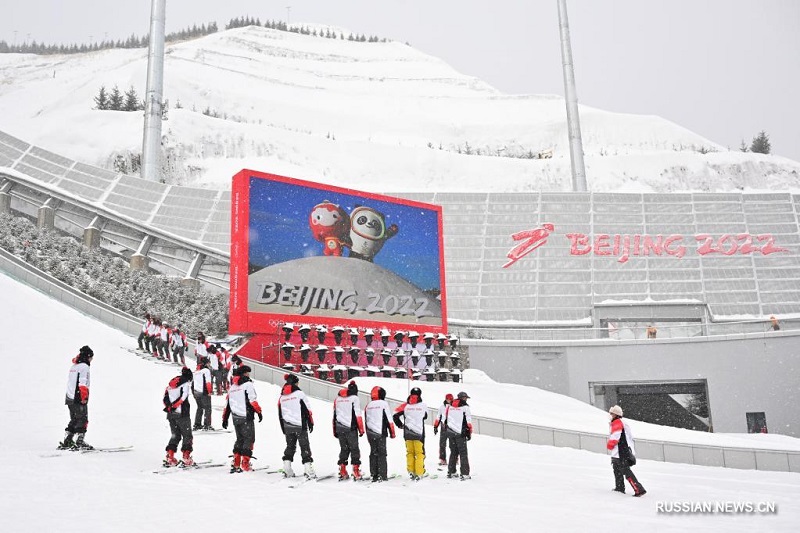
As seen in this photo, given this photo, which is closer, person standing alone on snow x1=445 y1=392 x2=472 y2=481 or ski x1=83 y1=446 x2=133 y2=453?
ski x1=83 y1=446 x2=133 y2=453

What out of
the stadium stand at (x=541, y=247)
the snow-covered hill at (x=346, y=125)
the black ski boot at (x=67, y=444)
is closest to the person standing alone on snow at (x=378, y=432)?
the black ski boot at (x=67, y=444)

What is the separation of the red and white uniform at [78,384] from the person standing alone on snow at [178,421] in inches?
56.6

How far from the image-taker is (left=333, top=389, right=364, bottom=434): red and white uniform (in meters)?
11.5

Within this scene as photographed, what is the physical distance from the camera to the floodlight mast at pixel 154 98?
1899 inches

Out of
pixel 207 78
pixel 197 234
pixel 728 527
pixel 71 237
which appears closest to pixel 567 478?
pixel 728 527

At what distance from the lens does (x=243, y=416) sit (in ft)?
37.9

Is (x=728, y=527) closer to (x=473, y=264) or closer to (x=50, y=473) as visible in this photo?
(x=50, y=473)

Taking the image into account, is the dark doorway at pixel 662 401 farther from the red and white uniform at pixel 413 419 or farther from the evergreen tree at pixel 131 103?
the evergreen tree at pixel 131 103

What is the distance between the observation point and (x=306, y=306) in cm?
2564

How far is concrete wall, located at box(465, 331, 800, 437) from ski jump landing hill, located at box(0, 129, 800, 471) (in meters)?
0.05

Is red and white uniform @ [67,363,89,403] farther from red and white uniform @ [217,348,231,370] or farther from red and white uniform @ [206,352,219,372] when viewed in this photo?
red and white uniform @ [217,348,231,370]

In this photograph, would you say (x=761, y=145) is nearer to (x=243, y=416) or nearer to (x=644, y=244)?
(x=644, y=244)

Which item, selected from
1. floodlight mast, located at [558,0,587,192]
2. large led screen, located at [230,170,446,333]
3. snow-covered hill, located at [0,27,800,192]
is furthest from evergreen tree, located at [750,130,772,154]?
large led screen, located at [230,170,446,333]

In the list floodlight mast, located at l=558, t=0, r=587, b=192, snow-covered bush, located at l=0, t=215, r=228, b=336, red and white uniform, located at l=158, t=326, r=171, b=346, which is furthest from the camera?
floodlight mast, located at l=558, t=0, r=587, b=192
